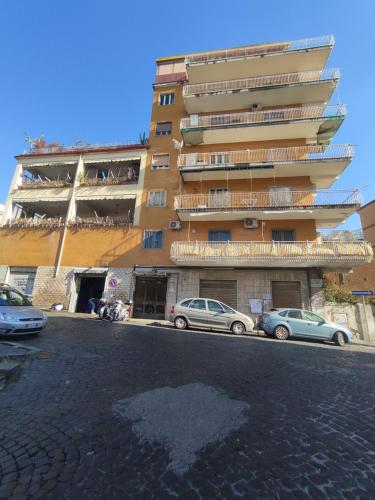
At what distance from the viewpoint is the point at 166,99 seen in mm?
22016

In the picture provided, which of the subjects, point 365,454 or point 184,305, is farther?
point 184,305

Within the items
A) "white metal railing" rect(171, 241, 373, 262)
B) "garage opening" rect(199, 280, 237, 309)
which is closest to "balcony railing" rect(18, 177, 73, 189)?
"white metal railing" rect(171, 241, 373, 262)

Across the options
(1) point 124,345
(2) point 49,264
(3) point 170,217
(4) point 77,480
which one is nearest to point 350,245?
(3) point 170,217

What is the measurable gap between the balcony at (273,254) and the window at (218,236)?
Result: 124 cm

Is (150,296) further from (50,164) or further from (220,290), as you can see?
(50,164)

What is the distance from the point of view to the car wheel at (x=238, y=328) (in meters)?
11.9

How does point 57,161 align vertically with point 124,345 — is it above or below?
above

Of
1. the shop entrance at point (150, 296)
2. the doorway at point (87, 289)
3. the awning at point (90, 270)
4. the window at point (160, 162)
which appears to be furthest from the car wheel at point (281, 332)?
the window at point (160, 162)

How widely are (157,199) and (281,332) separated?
42.2 feet

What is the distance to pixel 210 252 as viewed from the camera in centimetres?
1580

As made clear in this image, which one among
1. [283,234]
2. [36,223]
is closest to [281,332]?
[283,234]

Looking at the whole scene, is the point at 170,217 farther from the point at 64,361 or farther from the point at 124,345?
the point at 64,361

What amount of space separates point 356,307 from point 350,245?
12.3 ft

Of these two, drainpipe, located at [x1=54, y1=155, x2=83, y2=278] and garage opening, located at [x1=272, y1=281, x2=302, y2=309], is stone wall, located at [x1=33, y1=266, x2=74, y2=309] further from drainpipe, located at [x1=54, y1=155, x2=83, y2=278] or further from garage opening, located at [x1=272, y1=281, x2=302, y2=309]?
garage opening, located at [x1=272, y1=281, x2=302, y2=309]
